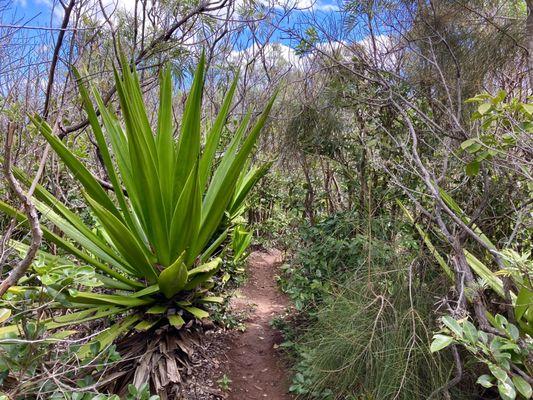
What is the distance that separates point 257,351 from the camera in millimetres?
3045

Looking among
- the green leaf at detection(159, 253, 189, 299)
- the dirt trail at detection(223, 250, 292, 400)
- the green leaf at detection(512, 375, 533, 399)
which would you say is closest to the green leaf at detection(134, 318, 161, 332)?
the green leaf at detection(159, 253, 189, 299)

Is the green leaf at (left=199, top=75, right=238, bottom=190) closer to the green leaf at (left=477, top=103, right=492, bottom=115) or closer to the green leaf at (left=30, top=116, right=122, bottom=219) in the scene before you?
the green leaf at (left=30, top=116, right=122, bottom=219)

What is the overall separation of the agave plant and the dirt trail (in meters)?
0.89

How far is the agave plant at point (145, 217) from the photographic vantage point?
5.78ft

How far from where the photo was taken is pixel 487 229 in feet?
8.02

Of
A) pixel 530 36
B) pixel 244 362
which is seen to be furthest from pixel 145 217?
pixel 530 36

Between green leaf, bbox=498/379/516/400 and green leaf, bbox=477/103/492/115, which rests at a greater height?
green leaf, bbox=477/103/492/115

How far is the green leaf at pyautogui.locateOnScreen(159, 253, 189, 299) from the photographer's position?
1.71m

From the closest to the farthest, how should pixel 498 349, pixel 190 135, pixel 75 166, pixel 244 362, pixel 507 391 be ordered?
1. pixel 507 391
2. pixel 498 349
3. pixel 75 166
4. pixel 190 135
5. pixel 244 362

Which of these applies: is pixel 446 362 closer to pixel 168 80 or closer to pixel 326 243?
pixel 326 243

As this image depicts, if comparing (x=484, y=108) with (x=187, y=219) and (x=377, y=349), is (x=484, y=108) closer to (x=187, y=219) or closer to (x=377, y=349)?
(x=377, y=349)

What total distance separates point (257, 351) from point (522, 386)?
7.14 ft

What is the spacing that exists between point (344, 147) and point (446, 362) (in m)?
2.29

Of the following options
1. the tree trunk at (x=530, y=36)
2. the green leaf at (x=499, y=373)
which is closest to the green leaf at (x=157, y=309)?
the green leaf at (x=499, y=373)
